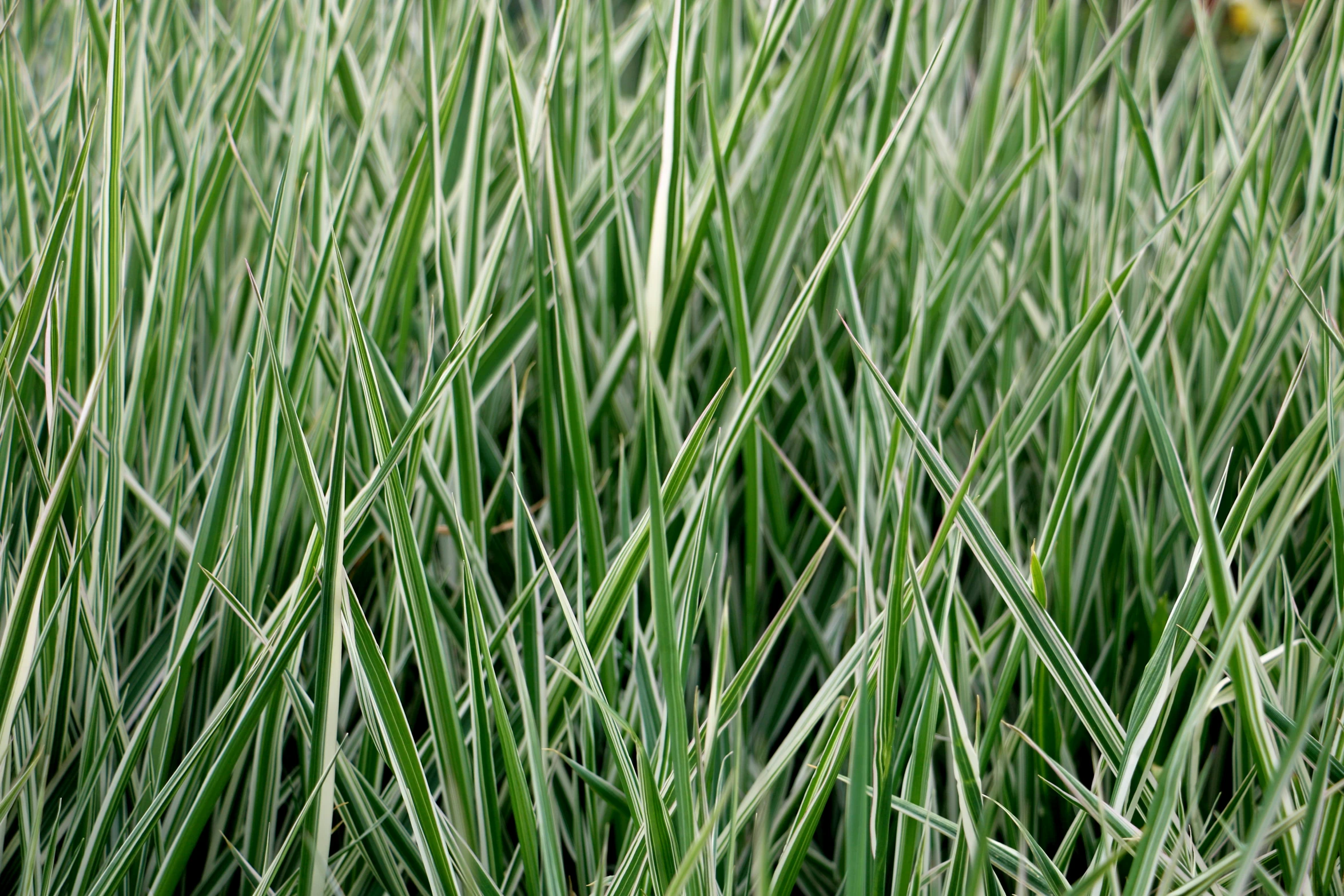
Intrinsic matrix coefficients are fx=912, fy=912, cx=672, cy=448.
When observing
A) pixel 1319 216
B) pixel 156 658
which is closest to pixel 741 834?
pixel 156 658

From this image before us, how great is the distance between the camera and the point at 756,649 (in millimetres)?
449

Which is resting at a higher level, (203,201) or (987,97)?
(987,97)

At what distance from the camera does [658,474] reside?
1.27 feet

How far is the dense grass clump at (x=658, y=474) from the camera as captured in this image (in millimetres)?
442

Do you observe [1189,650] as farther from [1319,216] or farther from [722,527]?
[1319,216]

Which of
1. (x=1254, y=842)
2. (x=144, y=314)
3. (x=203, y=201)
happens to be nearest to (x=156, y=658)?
(x=144, y=314)

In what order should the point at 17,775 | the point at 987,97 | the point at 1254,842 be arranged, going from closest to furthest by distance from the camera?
the point at 1254,842 < the point at 17,775 < the point at 987,97

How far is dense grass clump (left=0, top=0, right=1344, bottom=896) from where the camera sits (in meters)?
0.44

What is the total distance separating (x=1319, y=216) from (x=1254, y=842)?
0.59m

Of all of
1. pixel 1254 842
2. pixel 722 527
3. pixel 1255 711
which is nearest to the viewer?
pixel 1254 842

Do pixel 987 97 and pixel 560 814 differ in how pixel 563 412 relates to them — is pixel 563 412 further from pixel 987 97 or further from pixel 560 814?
pixel 987 97

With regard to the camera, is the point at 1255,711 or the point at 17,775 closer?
the point at 1255,711

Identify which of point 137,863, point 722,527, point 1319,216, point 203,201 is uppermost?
point 1319,216

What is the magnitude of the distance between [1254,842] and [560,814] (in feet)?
1.27
